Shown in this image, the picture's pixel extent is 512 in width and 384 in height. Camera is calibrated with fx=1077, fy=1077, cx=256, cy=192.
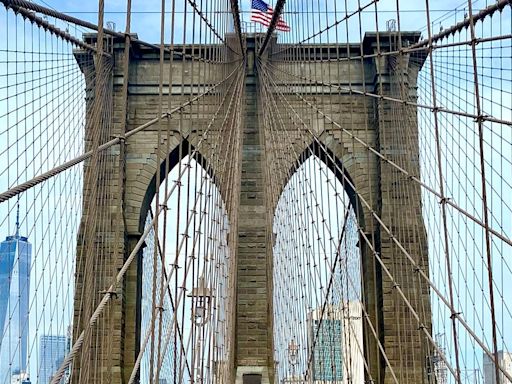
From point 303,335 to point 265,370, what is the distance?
189 centimetres

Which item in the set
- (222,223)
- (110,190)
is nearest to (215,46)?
(222,223)

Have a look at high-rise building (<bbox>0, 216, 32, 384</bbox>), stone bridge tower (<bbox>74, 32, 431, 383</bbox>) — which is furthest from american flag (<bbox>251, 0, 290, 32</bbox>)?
high-rise building (<bbox>0, 216, 32, 384</bbox>)

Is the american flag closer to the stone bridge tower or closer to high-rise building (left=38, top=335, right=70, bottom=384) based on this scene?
the stone bridge tower

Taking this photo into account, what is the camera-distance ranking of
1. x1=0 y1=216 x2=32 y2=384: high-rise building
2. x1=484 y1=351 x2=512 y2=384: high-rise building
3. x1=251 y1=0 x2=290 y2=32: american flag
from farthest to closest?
x1=251 y1=0 x2=290 y2=32: american flag
x1=0 y1=216 x2=32 y2=384: high-rise building
x1=484 y1=351 x2=512 y2=384: high-rise building

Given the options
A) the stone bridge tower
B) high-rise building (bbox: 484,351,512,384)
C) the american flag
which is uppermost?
the american flag

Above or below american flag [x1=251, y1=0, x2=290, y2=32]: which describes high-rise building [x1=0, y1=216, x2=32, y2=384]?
below

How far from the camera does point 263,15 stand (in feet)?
49.3

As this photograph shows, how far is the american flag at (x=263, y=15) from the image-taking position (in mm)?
14570

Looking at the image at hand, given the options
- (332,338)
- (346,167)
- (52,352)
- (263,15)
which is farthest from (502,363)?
Answer: (263,15)

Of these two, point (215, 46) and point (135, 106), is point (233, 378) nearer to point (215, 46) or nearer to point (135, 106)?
point (215, 46)

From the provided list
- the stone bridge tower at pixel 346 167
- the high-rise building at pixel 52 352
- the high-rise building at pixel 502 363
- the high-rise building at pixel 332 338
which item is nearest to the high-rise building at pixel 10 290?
the high-rise building at pixel 52 352

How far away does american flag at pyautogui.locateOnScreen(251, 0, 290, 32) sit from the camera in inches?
574

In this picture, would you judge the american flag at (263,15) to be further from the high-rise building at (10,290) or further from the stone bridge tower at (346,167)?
the high-rise building at (10,290)

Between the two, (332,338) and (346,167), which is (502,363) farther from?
(346,167)
